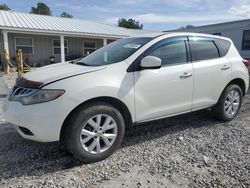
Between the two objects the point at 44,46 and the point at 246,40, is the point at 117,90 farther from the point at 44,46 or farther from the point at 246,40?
the point at 246,40

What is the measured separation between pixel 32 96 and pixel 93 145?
1.02 m

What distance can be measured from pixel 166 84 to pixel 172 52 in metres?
0.61

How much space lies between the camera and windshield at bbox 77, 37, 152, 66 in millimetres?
3691

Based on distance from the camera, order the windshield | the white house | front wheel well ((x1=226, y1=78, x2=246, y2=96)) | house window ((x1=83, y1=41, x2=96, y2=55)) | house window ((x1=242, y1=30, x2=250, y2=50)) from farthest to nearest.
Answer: house window ((x1=83, y1=41, x2=96, y2=55)) → house window ((x1=242, y1=30, x2=250, y2=50)) → the white house → front wheel well ((x1=226, y1=78, x2=246, y2=96)) → the windshield

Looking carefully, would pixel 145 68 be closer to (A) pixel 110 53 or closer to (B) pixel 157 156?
(A) pixel 110 53

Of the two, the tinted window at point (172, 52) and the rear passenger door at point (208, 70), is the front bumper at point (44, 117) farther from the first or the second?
the rear passenger door at point (208, 70)

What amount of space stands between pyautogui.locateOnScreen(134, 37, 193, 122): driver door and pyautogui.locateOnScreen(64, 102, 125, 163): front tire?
43 cm

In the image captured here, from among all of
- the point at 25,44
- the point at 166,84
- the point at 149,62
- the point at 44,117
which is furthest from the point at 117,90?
the point at 25,44

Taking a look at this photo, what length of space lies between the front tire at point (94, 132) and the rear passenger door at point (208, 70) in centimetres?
165

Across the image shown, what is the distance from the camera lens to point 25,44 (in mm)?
17016

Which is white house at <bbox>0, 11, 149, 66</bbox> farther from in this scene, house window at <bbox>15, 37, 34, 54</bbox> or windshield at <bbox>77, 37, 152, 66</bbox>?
windshield at <bbox>77, 37, 152, 66</bbox>

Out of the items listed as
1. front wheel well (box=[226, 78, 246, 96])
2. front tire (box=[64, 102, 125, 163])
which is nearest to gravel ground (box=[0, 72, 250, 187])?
front tire (box=[64, 102, 125, 163])

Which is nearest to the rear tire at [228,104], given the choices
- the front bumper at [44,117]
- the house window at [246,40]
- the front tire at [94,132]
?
the front tire at [94,132]

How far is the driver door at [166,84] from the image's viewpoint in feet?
11.6
